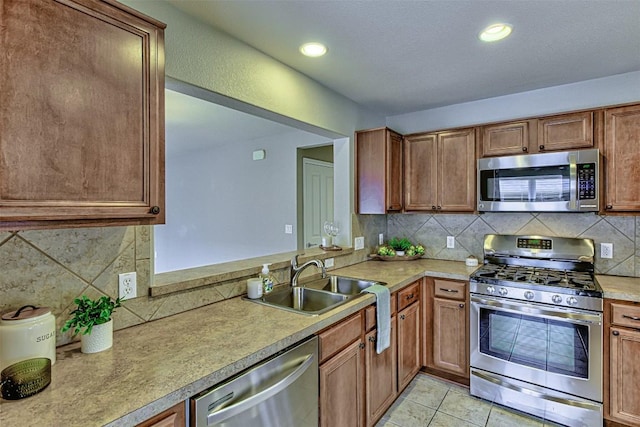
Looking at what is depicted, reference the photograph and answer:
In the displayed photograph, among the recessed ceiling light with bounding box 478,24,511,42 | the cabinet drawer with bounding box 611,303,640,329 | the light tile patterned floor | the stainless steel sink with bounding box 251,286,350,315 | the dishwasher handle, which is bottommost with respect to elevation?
the light tile patterned floor

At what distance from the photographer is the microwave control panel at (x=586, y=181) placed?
92.5 inches

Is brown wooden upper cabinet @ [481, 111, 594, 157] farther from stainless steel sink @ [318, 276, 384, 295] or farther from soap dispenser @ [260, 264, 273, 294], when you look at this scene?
soap dispenser @ [260, 264, 273, 294]

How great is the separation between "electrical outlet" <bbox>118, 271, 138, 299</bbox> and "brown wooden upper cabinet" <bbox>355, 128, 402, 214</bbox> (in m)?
2.06

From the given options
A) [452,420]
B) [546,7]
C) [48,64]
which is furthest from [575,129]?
[48,64]

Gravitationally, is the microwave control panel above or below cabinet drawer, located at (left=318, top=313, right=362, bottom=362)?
above

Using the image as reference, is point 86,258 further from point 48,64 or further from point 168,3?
point 168,3

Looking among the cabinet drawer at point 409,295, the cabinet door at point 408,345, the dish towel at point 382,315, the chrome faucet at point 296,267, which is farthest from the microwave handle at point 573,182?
the chrome faucet at point 296,267

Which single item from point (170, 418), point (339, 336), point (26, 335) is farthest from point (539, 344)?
point (26, 335)

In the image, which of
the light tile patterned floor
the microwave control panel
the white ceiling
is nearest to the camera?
the white ceiling

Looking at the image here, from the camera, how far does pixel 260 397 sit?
50.9 inches

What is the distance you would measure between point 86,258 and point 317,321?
1.07m

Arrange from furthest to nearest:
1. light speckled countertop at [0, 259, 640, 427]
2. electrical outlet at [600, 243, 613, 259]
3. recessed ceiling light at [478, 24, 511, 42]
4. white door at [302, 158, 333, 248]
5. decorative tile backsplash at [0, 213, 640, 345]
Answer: white door at [302, 158, 333, 248]
electrical outlet at [600, 243, 613, 259]
recessed ceiling light at [478, 24, 511, 42]
decorative tile backsplash at [0, 213, 640, 345]
light speckled countertop at [0, 259, 640, 427]

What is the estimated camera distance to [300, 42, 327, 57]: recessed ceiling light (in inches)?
80.3

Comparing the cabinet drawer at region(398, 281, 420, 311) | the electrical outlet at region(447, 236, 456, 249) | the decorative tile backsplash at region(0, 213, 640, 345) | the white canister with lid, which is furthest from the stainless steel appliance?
the white canister with lid
